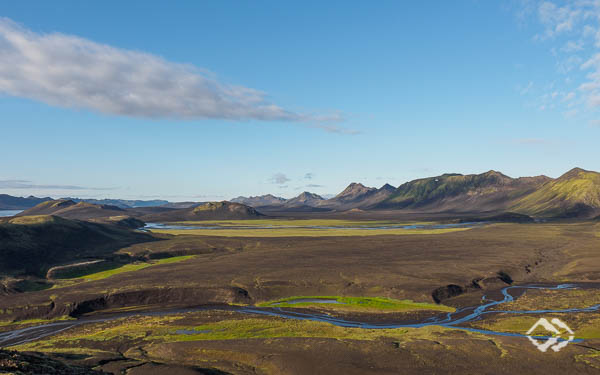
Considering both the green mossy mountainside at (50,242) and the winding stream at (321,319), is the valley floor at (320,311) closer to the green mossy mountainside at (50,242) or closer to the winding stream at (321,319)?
the winding stream at (321,319)

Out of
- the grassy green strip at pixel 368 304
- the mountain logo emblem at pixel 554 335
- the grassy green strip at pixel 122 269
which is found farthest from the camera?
the grassy green strip at pixel 122 269

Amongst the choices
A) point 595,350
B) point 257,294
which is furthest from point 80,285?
point 595,350

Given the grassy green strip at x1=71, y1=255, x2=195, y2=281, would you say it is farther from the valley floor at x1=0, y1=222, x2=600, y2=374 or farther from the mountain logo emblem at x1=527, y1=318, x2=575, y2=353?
the mountain logo emblem at x1=527, y1=318, x2=575, y2=353

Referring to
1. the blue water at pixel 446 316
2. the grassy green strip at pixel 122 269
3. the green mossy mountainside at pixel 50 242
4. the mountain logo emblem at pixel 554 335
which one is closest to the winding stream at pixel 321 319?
the blue water at pixel 446 316

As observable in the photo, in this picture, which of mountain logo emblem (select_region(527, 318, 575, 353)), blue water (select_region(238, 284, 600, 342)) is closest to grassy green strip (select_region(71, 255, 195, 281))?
blue water (select_region(238, 284, 600, 342))

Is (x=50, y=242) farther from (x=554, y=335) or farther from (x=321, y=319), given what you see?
(x=554, y=335)

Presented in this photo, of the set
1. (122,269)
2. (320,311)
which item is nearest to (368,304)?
(320,311)

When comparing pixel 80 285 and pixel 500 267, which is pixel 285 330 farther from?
pixel 500 267
